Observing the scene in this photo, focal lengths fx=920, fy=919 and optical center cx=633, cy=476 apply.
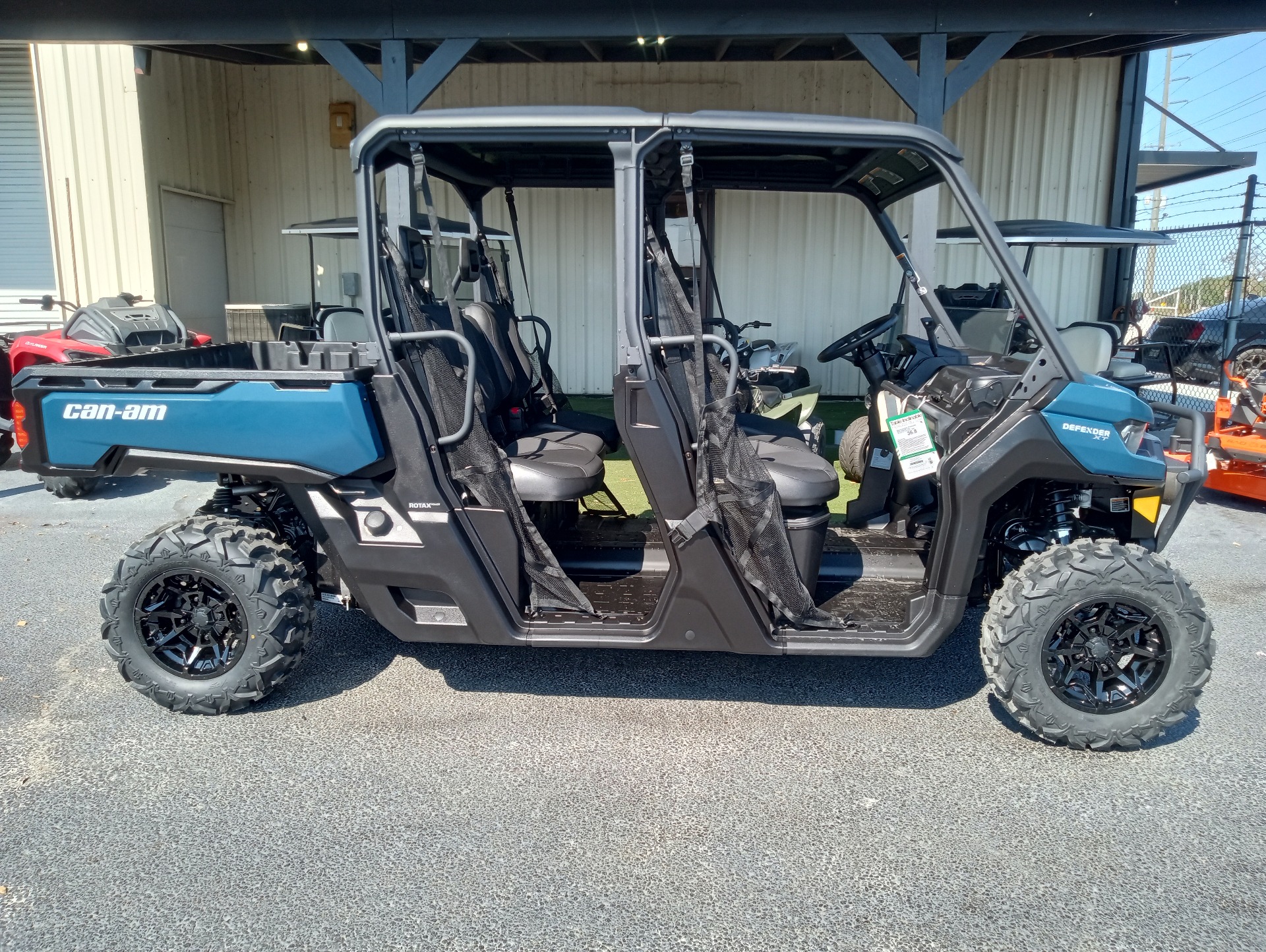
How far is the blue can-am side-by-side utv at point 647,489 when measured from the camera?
298cm

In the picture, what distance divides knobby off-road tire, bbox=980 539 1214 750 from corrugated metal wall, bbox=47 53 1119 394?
8.20 metres

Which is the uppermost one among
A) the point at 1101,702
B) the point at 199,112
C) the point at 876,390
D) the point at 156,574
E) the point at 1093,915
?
the point at 199,112

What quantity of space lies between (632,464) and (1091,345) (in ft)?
16.3

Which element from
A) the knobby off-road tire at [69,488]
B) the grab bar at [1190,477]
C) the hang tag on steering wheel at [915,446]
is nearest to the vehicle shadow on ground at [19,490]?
the knobby off-road tire at [69,488]

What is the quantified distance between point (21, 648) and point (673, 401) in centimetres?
311

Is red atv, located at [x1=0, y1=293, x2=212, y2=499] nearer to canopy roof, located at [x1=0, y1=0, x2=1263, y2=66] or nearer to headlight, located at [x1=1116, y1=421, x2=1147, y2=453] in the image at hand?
canopy roof, located at [x1=0, y1=0, x2=1263, y2=66]

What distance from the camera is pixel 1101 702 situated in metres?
3.08

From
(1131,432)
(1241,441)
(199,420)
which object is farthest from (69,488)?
(1241,441)

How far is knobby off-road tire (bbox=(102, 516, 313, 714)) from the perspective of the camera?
10.7 ft

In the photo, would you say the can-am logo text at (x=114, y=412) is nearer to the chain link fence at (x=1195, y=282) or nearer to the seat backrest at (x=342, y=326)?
the seat backrest at (x=342, y=326)

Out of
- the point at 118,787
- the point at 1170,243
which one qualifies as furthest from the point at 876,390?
the point at 1170,243

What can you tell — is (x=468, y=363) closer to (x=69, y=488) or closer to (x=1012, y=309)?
(x=69, y=488)

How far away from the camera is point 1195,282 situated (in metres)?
11.4

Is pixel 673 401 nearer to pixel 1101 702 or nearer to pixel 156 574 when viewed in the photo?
pixel 1101 702
